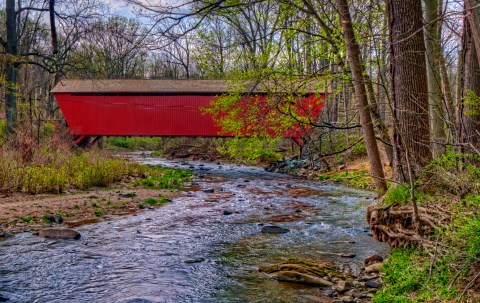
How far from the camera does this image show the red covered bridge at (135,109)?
19156 mm

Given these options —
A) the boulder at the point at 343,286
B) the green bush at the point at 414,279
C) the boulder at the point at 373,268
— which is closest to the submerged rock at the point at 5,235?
the boulder at the point at 343,286

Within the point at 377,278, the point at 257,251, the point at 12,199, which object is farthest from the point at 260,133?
the point at 12,199

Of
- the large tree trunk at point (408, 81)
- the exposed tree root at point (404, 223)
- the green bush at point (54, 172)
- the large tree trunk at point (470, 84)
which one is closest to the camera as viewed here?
the exposed tree root at point (404, 223)

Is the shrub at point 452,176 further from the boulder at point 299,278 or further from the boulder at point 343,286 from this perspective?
the boulder at point 299,278

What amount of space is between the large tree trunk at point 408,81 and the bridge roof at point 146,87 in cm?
1412

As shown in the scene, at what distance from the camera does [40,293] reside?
3877 mm

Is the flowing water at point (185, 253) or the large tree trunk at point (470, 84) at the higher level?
the large tree trunk at point (470, 84)

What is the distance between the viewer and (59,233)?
6.05m

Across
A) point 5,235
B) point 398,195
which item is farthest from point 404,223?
point 5,235

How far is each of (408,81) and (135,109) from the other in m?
16.1

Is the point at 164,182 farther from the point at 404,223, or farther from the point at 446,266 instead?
the point at 446,266

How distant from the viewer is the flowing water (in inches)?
157

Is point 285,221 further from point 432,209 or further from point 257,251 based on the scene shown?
point 432,209

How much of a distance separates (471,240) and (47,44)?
3212 cm
